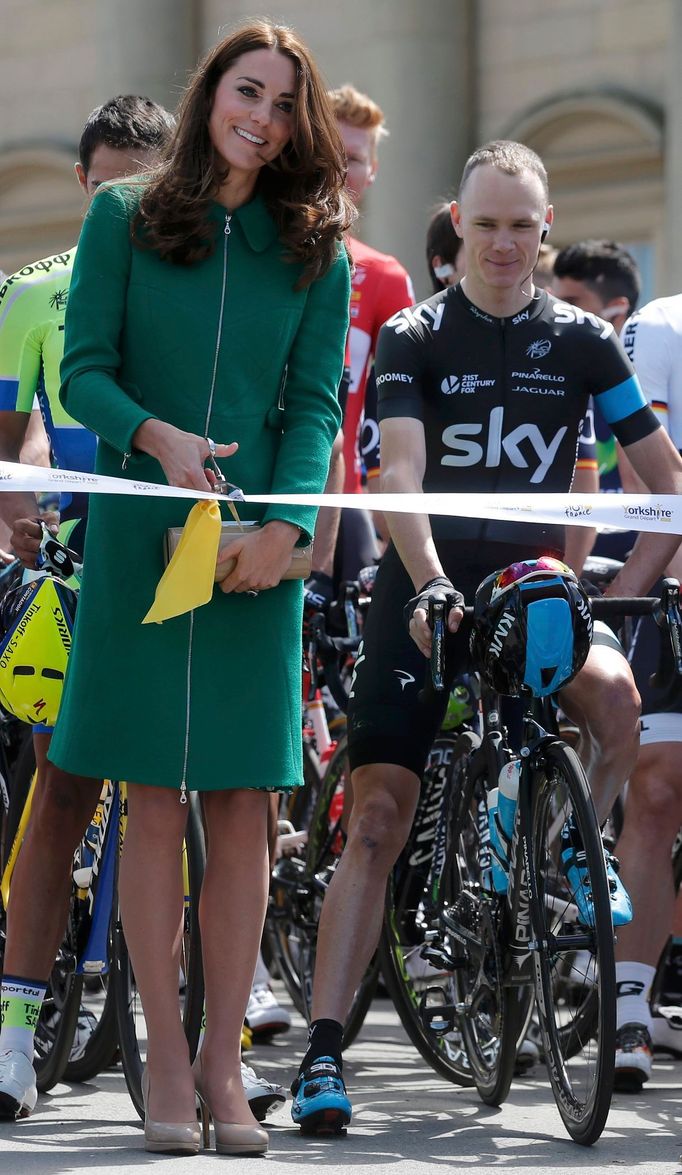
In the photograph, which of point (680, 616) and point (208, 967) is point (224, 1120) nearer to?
point (208, 967)

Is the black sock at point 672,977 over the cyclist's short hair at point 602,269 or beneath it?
beneath

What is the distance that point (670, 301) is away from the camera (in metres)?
5.96

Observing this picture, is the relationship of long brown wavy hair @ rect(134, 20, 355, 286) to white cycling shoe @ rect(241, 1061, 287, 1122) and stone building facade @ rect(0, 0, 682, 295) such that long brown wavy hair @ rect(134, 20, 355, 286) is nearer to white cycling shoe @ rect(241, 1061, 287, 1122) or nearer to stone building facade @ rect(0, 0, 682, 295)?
white cycling shoe @ rect(241, 1061, 287, 1122)

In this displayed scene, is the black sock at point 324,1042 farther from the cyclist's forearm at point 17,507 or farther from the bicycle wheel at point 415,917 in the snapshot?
the cyclist's forearm at point 17,507

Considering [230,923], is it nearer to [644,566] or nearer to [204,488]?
[204,488]

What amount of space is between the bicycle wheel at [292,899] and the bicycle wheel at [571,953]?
1785 millimetres

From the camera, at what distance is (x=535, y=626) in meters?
4.54

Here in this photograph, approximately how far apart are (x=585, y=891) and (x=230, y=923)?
717 millimetres

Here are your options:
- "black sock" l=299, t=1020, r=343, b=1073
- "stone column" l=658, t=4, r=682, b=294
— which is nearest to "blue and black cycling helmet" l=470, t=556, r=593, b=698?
"black sock" l=299, t=1020, r=343, b=1073

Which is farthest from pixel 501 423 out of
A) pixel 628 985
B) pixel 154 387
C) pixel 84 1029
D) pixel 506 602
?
pixel 84 1029

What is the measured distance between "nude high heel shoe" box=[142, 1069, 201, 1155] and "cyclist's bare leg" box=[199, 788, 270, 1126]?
4.5 inches

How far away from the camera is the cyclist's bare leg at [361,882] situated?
15.9 ft

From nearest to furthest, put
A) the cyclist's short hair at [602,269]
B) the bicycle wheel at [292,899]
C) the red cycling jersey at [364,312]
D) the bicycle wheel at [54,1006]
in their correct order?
the bicycle wheel at [54,1006] → the bicycle wheel at [292,899] → the red cycling jersey at [364,312] → the cyclist's short hair at [602,269]

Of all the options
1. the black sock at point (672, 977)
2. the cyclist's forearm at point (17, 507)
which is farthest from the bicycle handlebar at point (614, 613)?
the black sock at point (672, 977)
